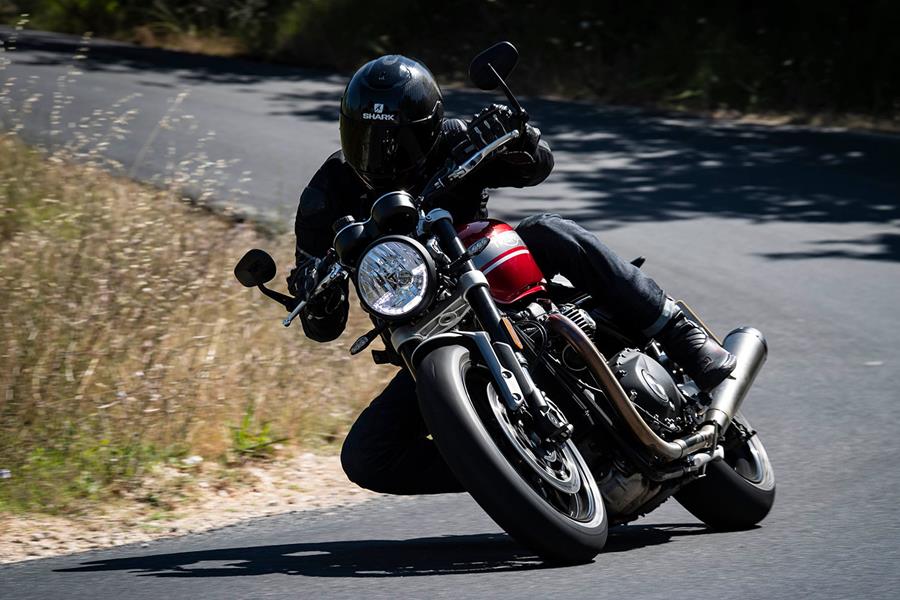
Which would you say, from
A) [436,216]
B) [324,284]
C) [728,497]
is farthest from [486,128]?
[728,497]

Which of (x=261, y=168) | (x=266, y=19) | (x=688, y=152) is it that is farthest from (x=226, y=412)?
(x=266, y=19)

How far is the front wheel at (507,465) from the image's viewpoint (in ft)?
11.9

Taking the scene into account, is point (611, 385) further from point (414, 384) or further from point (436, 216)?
point (414, 384)

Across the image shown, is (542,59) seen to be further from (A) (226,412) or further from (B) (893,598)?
(B) (893,598)

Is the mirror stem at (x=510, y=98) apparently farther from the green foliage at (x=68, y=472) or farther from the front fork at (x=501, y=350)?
the green foliage at (x=68, y=472)

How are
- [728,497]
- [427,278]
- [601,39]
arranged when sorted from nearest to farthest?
[427,278] < [728,497] < [601,39]

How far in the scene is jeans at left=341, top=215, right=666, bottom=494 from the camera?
4422mm

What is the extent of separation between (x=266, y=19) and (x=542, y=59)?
14.8 feet

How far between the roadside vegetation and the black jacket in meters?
11.5

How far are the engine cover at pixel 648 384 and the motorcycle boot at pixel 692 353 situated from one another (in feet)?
0.61

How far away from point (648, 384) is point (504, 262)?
0.61 metres

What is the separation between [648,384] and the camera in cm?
432

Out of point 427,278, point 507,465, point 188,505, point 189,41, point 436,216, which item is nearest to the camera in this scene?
point 507,465

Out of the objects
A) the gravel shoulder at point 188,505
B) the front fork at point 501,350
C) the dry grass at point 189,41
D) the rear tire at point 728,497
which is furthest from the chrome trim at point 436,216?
the dry grass at point 189,41
